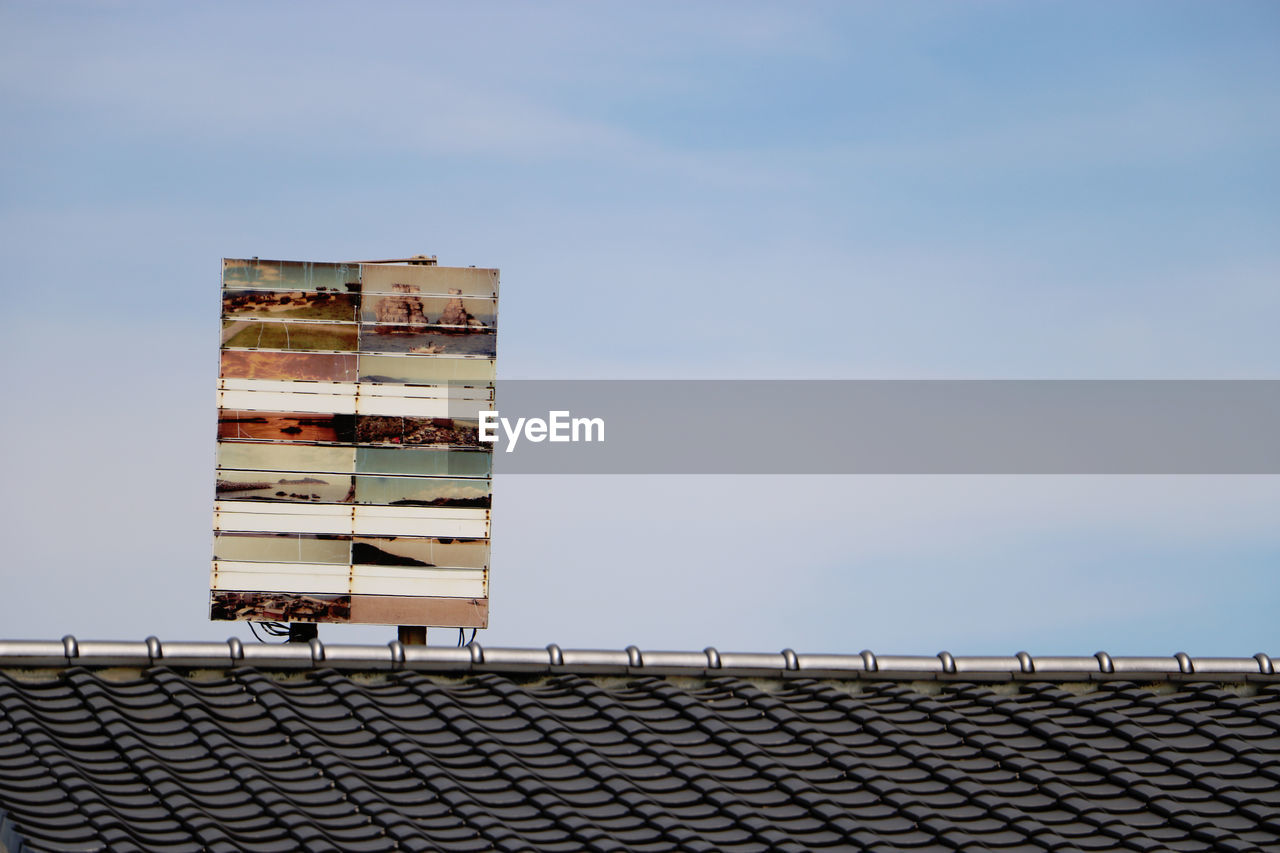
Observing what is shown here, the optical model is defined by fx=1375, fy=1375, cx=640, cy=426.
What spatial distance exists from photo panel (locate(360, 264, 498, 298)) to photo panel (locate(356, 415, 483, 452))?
177 centimetres

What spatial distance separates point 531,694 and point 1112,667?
528cm

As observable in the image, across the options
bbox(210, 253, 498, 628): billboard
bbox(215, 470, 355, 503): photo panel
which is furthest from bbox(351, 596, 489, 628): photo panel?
bbox(215, 470, 355, 503): photo panel

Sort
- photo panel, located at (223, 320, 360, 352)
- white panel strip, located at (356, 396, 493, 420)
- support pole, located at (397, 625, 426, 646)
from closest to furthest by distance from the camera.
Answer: photo panel, located at (223, 320, 360, 352)
white panel strip, located at (356, 396, 493, 420)
support pole, located at (397, 625, 426, 646)

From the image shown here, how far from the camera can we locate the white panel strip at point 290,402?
1847cm

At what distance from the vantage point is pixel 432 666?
451 inches

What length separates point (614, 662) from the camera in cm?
1173

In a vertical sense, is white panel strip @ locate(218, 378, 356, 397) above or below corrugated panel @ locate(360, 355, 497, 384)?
below

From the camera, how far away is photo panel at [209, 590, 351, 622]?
18359 millimetres

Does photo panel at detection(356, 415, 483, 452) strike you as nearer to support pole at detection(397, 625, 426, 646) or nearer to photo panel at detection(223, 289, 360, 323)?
photo panel at detection(223, 289, 360, 323)

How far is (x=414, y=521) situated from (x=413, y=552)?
0.42m

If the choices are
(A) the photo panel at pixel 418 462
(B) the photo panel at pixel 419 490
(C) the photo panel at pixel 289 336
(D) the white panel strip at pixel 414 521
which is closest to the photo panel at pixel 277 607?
(D) the white panel strip at pixel 414 521

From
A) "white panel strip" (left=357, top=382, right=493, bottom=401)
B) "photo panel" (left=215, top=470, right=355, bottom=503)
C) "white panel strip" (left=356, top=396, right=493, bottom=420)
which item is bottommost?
"photo panel" (left=215, top=470, right=355, bottom=503)

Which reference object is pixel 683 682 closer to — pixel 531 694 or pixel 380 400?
pixel 531 694

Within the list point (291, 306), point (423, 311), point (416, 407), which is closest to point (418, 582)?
point (416, 407)
